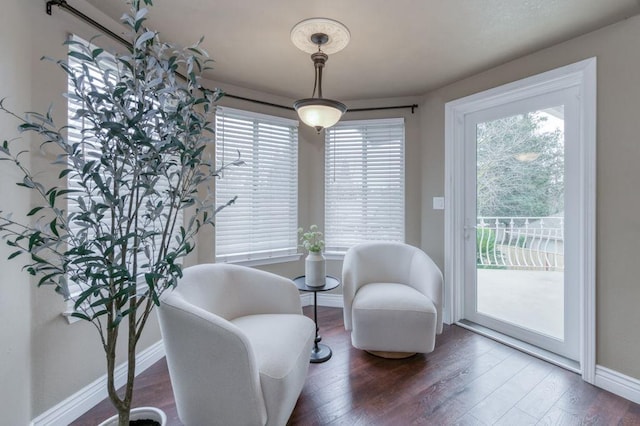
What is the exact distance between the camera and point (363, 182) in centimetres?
337

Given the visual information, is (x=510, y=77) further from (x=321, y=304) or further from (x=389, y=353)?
(x=321, y=304)

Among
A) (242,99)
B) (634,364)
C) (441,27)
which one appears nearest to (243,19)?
(242,99)

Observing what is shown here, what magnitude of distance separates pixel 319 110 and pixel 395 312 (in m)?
1.58

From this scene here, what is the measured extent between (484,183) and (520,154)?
0.38 meters

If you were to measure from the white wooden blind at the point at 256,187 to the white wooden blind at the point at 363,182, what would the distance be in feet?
1.41

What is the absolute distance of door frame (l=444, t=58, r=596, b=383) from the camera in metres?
2.02

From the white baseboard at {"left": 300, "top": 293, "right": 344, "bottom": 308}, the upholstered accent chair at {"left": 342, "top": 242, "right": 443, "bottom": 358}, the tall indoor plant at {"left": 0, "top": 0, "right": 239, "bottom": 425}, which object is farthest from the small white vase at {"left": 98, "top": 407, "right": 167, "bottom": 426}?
the white baseboard at {"left": 300, "top": 293, "right": 344, "bottom": 308}

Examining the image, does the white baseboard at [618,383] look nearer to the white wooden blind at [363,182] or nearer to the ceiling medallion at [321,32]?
the white wooden blind at [363,182]

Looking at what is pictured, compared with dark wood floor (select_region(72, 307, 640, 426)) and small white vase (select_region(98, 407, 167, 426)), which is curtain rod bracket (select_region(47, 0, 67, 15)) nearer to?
small white vase (select_region(98, 407, 167, 426))

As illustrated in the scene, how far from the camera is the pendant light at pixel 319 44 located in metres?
1.84

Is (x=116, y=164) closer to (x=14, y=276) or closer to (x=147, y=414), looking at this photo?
(x=14, y=276)

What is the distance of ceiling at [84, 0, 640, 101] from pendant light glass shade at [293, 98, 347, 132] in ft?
1.68

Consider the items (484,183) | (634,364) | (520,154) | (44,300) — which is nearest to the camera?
(44,300)

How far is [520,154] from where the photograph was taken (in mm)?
2584
